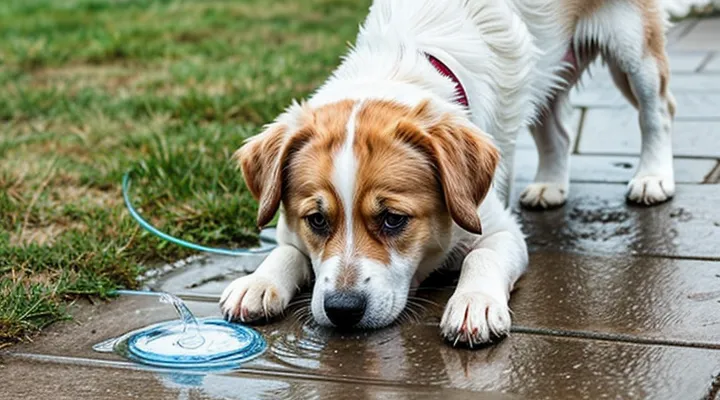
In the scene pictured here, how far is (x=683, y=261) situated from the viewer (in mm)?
4074

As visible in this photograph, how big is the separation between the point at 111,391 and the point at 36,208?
2.08 meters

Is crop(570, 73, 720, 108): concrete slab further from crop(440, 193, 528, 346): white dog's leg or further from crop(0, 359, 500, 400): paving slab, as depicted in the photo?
crop(0, 359, 500, 400): paving slab

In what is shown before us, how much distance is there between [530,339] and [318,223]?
31.8 inches

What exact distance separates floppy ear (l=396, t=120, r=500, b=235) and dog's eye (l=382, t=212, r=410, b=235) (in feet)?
0.54

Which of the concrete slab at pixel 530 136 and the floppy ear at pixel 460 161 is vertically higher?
the floppy ear at pixel 460 161

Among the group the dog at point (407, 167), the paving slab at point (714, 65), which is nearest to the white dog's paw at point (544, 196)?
the dog at point (407, 167)

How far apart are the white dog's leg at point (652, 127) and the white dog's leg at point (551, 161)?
329 millimetres

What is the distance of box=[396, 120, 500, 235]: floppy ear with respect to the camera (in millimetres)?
3596

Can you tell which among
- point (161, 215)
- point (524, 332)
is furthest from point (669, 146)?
point (161, 215)

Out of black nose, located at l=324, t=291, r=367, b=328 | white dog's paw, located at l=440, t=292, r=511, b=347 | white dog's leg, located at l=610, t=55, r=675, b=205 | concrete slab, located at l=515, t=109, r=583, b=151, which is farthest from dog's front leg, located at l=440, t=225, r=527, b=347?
concrete slab, located at l=515, t=109, r=583, b=151

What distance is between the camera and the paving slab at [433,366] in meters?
2.98

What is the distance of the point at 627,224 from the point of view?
4.64 metres

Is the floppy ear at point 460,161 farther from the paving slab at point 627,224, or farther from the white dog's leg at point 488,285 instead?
the paving slab at point 627,224

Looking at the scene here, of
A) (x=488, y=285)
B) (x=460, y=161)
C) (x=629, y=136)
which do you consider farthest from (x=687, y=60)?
(x=488, y=285)
